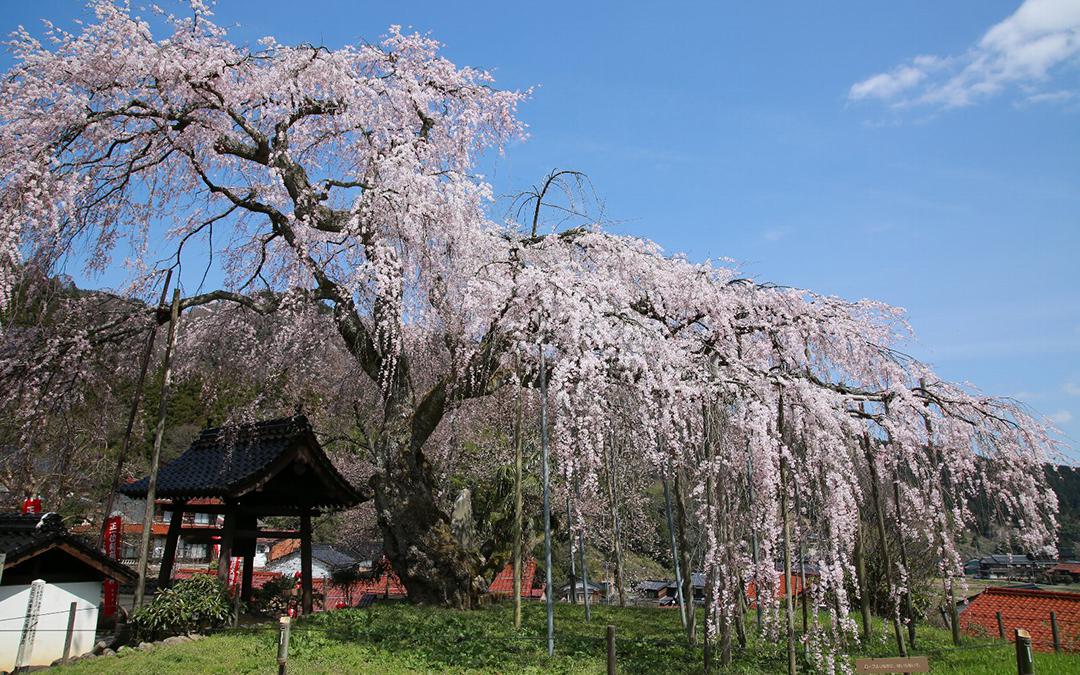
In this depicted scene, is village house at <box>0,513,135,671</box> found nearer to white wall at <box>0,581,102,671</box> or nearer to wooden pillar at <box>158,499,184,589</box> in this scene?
white wall at <box>0,581,102,671</box>

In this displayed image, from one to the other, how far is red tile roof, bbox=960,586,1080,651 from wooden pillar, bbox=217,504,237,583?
14.5 meters

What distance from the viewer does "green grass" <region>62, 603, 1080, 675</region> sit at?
285 inches

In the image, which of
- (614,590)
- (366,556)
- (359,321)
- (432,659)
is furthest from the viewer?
(614,590)

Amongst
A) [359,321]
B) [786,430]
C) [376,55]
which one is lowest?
[786,430]

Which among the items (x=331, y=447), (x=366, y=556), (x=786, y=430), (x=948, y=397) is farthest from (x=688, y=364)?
(x=366, y=556)

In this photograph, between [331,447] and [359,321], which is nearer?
[359,321]

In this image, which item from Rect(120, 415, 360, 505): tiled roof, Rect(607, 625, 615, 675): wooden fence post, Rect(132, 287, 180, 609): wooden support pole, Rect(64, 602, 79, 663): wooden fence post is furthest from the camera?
Rect(120, 415, 360, 505): tiled roof

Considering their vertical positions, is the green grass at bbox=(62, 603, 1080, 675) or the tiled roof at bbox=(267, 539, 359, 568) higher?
the green grass at bbox=(62, 603, 1080, 675)

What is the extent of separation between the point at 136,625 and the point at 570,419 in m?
6.63

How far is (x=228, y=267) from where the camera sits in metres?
11.6

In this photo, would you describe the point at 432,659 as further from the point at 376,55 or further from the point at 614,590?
the point at 614,590

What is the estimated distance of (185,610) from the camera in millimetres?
8812

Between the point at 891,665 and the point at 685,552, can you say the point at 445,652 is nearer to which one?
the point at 685,552

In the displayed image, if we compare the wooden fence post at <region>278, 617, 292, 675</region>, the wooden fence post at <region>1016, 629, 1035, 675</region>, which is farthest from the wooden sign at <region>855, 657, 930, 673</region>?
the wooden fence post at <region>278, 617, 292, 675</region>
